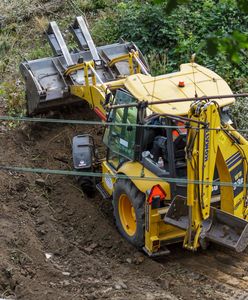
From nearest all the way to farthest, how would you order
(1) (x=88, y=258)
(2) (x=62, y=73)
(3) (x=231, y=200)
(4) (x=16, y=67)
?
(3) (x=231, y=200)
(1) (x=88, y=258)
(2) (x=62, y=73)
(4) (x=16, y=67)

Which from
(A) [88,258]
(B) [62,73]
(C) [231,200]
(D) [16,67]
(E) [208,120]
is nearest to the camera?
(E) [208,120]

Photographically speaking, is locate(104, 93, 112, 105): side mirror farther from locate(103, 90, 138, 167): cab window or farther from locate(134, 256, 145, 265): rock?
locate(134, 256, 145, 265): rock

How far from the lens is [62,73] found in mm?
12305

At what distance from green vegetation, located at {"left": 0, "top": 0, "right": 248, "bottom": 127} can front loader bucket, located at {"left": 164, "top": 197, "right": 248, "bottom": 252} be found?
519 centimetres

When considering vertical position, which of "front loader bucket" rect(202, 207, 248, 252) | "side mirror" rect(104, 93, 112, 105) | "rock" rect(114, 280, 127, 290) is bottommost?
"rock" rect(114, 280, 127, 290)

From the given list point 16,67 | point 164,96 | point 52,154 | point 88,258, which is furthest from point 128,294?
point 16,67

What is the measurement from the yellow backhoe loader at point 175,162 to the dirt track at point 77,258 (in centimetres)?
35

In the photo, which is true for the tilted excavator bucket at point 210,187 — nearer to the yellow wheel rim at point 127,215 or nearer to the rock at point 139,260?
the rock at point 139,260

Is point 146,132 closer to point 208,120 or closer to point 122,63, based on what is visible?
point 208,120

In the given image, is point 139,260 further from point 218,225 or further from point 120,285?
point 218,225

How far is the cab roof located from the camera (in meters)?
8.91

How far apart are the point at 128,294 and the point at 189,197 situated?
1.40 metres

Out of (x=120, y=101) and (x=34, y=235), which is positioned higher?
(x=120, y=101)

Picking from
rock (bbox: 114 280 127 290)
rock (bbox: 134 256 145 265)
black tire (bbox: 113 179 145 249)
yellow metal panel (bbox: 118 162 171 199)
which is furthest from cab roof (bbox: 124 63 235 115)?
rock (bbox: 114 280 127 290)
